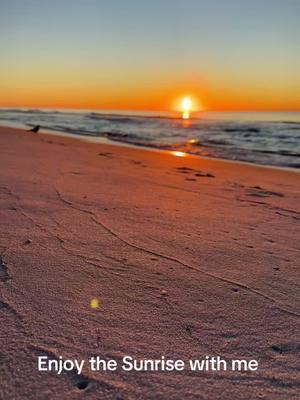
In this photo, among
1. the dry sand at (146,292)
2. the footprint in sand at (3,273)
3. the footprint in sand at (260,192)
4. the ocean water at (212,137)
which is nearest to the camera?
the dry sand at (146,292)

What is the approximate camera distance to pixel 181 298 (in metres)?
2.22

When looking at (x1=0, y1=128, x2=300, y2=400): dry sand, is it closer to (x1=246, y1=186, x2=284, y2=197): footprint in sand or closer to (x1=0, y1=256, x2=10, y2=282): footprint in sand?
(x1=0, y1=256, x2=10, y2=282): footprint in sand

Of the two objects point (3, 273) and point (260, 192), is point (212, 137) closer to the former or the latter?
point (260, 192)

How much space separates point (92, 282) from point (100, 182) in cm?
328

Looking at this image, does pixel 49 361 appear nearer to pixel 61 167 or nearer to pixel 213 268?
pixel 213 268

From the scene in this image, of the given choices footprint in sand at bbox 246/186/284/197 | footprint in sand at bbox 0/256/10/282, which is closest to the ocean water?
footprint in sand at bbox 246/186/284/197

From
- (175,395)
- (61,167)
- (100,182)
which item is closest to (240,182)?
(100,182)

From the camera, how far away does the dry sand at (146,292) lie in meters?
1.57

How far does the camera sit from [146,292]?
2.28 meters

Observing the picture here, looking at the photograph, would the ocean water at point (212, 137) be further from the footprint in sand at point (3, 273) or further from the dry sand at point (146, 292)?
the footprint in sand at point (3, 273)

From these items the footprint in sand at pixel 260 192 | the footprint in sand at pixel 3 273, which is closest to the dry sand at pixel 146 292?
the footprint in sand at pixel 3 273

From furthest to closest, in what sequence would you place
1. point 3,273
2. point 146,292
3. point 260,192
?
point 260,192 < point 3,273 < point 146,292

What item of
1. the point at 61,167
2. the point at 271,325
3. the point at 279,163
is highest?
the point at 279,163

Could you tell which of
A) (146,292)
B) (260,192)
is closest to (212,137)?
(260,192)
